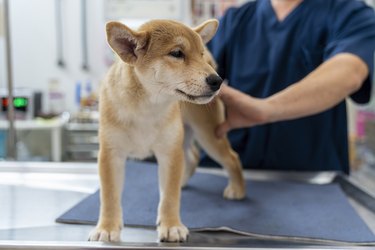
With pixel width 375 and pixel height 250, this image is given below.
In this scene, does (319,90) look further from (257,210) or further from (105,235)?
(105,235)

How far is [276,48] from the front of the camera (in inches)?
43.4

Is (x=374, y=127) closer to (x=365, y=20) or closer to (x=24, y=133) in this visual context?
(x=365, y=20)

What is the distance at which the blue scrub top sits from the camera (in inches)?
42.5

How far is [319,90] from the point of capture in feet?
2.84

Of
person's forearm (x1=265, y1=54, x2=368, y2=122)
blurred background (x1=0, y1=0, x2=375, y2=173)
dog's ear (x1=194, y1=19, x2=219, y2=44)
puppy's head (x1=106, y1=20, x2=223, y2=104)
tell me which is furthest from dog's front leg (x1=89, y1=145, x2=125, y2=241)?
blurred background (x1=0, y1=0, x2=375, y2=173)

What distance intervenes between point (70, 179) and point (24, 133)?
1430mm

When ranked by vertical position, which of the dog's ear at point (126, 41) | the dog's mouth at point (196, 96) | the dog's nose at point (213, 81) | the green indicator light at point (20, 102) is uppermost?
the dog's ear at point (126, 41)

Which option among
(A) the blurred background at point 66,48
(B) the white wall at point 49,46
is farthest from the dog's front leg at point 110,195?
(B) the white wall at point 49,46

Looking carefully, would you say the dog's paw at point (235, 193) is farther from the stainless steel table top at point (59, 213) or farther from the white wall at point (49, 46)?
the white wall at point (49, 46)

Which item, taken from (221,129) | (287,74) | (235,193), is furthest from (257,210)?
(287,74)

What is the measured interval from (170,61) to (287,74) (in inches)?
22.7

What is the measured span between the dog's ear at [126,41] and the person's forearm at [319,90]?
0.35 meters

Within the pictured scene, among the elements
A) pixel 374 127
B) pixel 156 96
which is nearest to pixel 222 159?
pixel 156 96

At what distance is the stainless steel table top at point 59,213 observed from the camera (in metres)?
0.57
